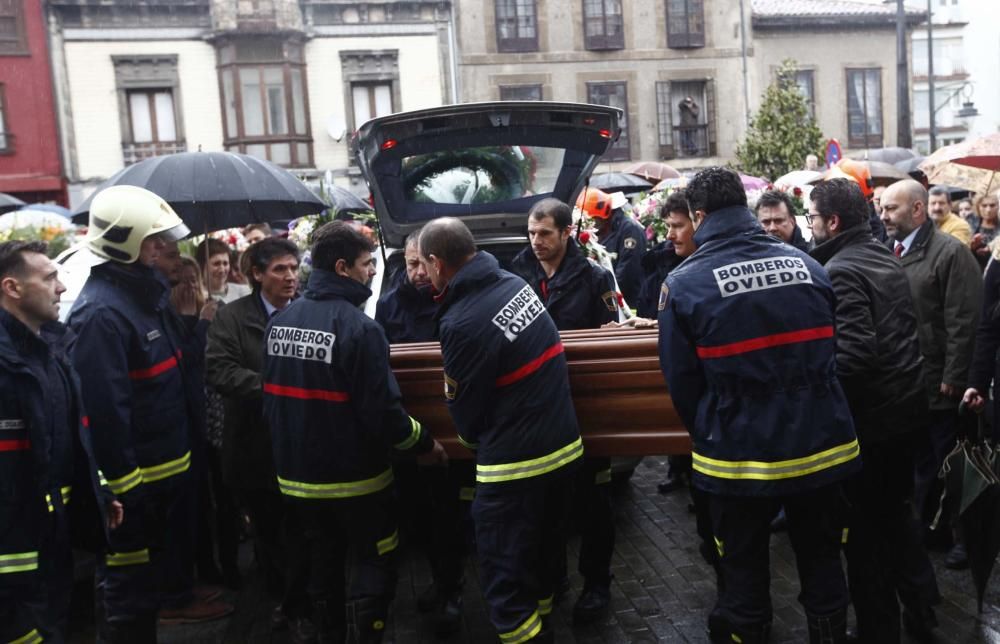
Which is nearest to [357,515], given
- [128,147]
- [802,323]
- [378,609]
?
[378,609]

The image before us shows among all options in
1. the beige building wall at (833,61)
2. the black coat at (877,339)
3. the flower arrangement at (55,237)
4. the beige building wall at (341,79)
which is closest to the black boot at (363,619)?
the black coat at (877,339)

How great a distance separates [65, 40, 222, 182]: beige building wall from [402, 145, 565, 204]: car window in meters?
19.0

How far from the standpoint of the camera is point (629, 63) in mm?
26078

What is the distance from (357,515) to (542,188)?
260 cm

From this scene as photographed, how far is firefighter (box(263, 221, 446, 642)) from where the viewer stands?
3.80 metres

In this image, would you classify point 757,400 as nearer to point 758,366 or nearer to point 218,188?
point 758,366

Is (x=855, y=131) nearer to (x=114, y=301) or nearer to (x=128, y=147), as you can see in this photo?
(x=128, y=147)

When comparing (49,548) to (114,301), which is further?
(114,301)

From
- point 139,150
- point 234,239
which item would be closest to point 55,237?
point 234,239

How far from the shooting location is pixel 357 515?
12.9 ft

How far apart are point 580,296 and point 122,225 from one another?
91.2 inches

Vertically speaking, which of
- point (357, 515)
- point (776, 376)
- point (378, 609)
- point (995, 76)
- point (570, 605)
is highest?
point (995, 76)

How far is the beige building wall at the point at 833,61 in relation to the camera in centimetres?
2689

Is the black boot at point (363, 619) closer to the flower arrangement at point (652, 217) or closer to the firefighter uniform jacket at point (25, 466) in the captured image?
the firefighter uniform jacket at point (25, 466)
